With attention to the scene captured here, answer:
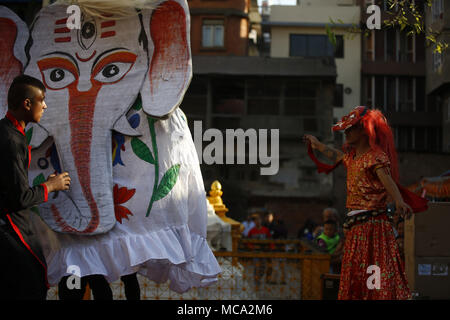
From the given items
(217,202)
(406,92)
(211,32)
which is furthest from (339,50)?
(217,202)

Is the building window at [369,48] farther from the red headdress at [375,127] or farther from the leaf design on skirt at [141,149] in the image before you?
the leaf design on skirt at [141,149]

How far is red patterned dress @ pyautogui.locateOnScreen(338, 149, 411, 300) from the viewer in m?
4.33

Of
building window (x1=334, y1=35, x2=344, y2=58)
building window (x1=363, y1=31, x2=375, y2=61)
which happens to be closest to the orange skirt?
building window (x1=334, y1=35, x2=344, y2=58)

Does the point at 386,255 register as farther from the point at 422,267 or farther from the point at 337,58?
the point at 337,58

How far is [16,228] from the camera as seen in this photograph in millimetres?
3621

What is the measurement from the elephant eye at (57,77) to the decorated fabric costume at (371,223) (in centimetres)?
211

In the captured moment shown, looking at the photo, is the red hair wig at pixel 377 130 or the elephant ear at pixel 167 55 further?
the elephant ear at pixel 167 55

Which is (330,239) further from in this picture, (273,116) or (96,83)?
(273,116)

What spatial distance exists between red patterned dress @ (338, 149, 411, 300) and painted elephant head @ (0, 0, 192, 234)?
1.46 m

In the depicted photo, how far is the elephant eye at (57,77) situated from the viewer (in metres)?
5.00

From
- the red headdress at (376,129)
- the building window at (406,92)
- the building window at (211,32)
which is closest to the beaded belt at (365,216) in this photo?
the red headdress at (376,129)

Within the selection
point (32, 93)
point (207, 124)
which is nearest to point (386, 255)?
point (32, 93)

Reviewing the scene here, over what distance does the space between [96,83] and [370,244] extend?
2.38 m

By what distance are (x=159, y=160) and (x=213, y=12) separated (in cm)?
2254
